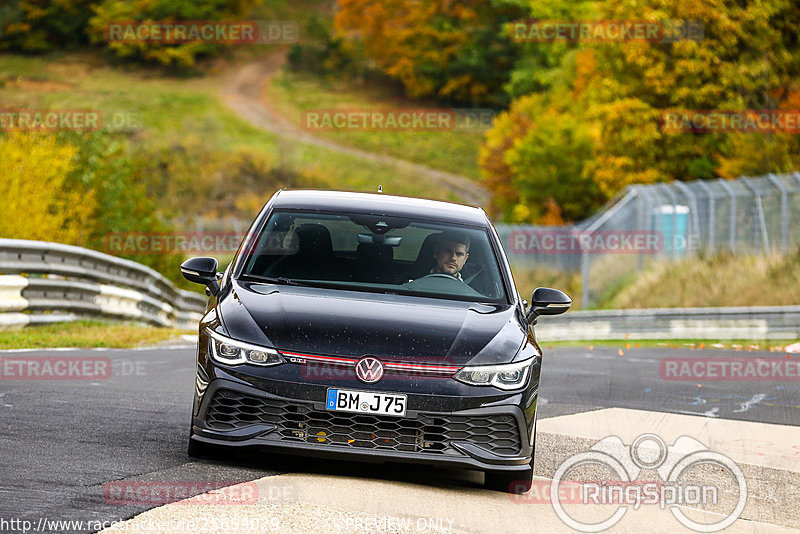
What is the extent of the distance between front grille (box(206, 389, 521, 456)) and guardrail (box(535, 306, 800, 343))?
16.3 metres

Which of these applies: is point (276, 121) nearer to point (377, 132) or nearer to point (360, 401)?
point (377, 132)

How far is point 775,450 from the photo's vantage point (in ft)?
32.2

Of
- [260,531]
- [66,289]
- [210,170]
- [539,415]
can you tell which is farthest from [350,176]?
[260,531]

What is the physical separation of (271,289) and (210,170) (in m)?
66.5

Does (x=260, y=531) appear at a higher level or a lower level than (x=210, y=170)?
lower

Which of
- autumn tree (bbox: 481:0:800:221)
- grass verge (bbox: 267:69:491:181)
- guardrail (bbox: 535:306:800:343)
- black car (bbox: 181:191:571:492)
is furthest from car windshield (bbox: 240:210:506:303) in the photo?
grass verge (bbox: 267:69:491:181)

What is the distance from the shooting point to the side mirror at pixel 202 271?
26.8 ft

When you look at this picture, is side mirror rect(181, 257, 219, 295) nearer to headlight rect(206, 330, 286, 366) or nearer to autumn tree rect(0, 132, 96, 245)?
headlight rect(206, 330, 286, 366)

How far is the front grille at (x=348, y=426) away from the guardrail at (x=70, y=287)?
8.38m

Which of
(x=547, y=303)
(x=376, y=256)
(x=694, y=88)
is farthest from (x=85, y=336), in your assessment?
(x=694, y=88)

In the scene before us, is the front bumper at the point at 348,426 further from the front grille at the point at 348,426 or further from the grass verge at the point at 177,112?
the grass verge at the point at 177,112

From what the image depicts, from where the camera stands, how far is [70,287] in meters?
16.5

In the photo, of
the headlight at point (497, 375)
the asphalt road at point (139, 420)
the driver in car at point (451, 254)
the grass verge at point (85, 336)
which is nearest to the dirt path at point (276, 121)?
the grass verge at point (85, 336)

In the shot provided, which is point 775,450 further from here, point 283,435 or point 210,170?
point 210,170
